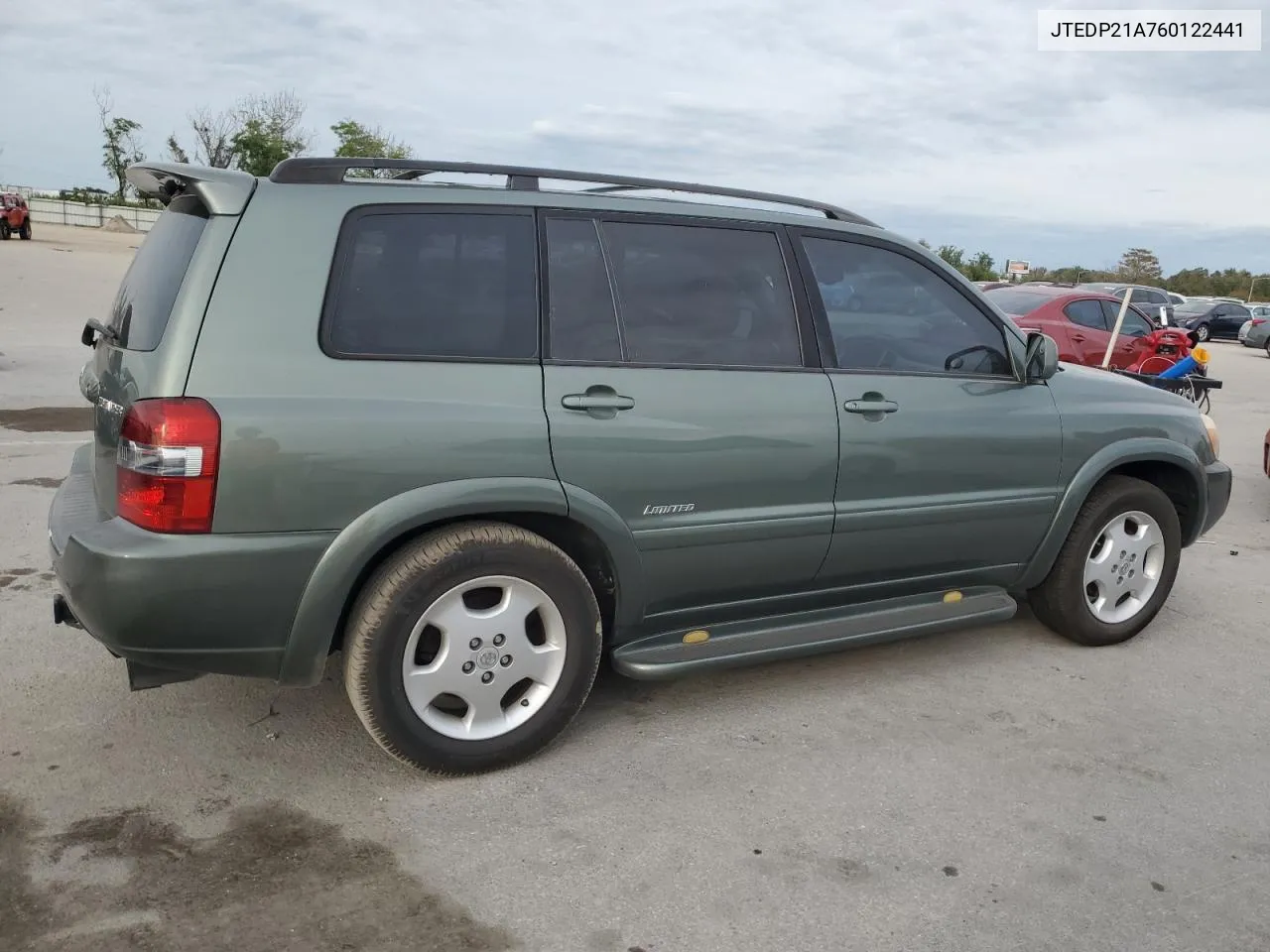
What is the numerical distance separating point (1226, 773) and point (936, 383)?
1618 millimetres

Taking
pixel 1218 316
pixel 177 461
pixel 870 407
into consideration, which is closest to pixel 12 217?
pixel 177 461

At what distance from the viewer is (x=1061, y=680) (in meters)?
4.16

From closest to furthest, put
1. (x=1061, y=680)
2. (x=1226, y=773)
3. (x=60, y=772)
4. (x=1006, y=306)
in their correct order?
1. (x=60, y=772)
2. (x=1226, y=773)
3. (x=1061, y=680)
4. (x=1006, y=306)

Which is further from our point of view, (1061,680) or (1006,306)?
(1006,306)

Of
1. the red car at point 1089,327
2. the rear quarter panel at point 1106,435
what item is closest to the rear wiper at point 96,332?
the rear quarter panel at point 1106,435

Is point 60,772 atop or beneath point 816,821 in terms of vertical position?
beneath

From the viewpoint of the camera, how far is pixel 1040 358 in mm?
4039

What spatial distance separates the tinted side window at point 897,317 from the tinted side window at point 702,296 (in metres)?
0.21

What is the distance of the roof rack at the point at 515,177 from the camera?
308 centimetres

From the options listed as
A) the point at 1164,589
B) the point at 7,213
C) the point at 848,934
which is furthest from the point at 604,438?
the point at 7,213

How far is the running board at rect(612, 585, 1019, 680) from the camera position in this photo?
3.40 metres

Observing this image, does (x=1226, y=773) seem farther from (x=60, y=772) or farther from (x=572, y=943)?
(x=60, y=772)

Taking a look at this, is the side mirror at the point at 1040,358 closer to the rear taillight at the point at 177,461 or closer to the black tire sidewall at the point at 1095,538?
the black tire sidewall at the point at 1095,538

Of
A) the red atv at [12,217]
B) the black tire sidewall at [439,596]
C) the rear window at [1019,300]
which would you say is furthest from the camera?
the red atv at [12,217]
